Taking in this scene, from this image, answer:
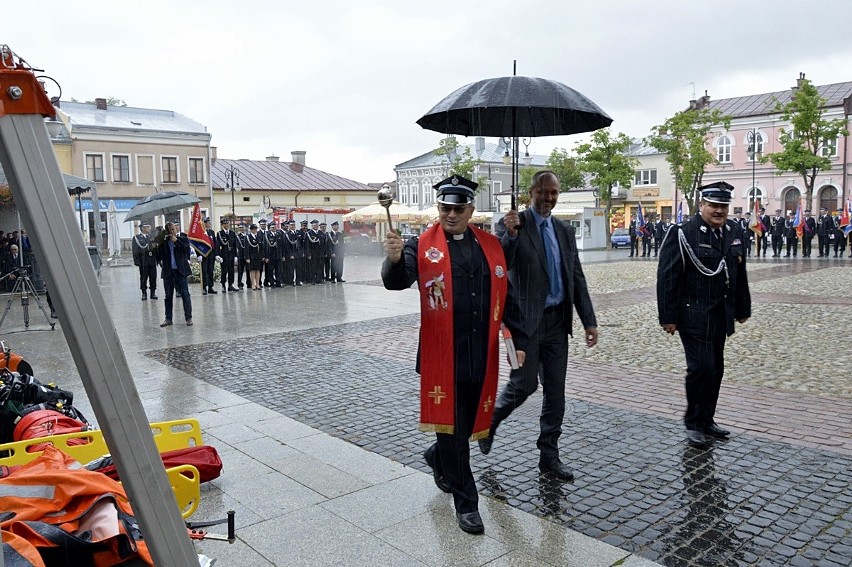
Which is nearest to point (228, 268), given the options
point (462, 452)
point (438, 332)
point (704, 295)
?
point (704, 295)

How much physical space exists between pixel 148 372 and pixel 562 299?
5.76 metres

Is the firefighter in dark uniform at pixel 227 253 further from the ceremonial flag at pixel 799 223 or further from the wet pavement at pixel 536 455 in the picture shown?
the ceremonial flag at pixel 799 223

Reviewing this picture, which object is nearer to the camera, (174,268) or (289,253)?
(174,268)

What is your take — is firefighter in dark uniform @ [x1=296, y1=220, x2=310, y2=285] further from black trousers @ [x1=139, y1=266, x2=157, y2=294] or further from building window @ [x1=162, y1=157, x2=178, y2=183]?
building window @ [x1=162, y1=157, x2=178, y2=183]

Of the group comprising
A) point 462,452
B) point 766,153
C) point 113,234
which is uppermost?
point 766,153

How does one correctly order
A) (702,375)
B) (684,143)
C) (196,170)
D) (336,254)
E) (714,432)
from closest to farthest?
1. (702,375)
2. (714,432)
3. (336,254)
4. (684,143)
5. (196,170)

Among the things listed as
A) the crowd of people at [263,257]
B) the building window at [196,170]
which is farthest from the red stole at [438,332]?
the building window at [196,170]

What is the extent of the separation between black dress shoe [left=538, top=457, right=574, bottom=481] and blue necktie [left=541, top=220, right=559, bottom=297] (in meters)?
1.15

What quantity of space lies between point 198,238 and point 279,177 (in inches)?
1731

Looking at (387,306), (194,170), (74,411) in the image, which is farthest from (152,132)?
(74,411)

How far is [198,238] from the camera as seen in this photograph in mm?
17281

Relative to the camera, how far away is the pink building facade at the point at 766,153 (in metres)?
51.6

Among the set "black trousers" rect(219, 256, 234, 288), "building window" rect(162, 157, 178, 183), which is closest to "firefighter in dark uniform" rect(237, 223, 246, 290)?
"black trousers" rect(219, 256, 234, 288)

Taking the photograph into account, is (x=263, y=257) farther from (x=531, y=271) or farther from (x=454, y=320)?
(x=454, y=320)
